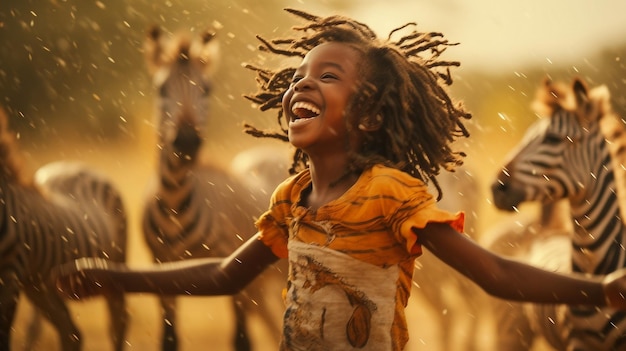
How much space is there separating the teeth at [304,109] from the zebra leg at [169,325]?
13.8 ft

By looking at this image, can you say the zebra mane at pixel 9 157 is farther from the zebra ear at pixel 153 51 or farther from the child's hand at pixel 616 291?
the child's hand at pixel 616 291

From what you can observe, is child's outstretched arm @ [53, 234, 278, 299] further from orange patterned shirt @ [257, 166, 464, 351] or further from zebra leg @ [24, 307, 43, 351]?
zebra leg @ [24, 307, 43, 351]

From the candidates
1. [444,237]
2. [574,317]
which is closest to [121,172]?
[574,317]

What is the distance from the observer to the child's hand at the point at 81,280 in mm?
3311

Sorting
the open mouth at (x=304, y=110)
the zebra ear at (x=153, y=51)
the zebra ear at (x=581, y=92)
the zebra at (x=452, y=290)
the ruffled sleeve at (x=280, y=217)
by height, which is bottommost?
the zebra at (x=452, y=290)

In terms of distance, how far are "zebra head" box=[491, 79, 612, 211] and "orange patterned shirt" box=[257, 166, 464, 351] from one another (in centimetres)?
273

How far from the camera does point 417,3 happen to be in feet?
58.1

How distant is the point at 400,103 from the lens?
3182mm

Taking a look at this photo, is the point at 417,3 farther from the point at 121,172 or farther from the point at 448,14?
the point at 121,172

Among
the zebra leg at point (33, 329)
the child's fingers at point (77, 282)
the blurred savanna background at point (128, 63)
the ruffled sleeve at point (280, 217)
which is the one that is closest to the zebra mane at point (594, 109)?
the ruffled sleeve at point (280, 217)

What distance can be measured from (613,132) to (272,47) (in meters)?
2.60

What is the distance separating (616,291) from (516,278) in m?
0.28

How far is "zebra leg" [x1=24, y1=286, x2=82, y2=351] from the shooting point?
697cm

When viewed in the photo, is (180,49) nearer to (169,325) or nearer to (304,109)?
(169,325)
